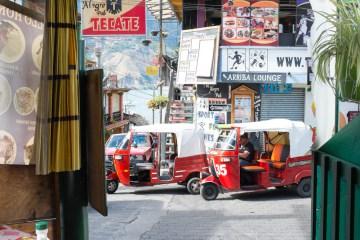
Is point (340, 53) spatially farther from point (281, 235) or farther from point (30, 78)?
point (281, 235)

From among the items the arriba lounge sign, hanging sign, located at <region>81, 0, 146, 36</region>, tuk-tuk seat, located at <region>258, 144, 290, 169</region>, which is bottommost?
tuk-tuk seat, located at <region>258, 144, 290, 169</region>

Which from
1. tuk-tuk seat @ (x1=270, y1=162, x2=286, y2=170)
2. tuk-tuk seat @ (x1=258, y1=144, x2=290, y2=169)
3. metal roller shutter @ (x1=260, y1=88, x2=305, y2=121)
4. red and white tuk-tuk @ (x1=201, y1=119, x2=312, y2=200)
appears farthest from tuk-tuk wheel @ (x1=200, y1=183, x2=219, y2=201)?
metal roller shutter @ (x1=260, y1=88, x2=305, y2=121)

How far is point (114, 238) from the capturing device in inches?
282

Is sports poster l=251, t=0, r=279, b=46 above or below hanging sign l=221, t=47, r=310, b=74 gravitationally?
above

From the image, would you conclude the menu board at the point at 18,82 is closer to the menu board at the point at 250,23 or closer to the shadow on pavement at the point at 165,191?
the shadow on pavement at the point at 165,191

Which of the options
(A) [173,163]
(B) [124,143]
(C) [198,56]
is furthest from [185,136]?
(C) [198,56]

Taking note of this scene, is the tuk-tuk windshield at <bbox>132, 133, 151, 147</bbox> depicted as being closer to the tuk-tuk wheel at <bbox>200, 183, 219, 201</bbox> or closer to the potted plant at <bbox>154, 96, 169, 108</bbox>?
the tuk-tuk wheel at <bbox>200, 183, 219, 201</bbox>

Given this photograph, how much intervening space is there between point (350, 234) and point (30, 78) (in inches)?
83.5

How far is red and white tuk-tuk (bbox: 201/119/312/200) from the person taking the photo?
1053 centimetres

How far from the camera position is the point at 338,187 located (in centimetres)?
240

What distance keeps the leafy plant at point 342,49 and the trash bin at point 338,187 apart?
0.22 m

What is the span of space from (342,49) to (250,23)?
14.0m

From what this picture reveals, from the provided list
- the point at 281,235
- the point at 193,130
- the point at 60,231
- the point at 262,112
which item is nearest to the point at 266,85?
the point at 262,112

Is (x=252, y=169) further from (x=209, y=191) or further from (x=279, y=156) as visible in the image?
(x=209, y=191)
